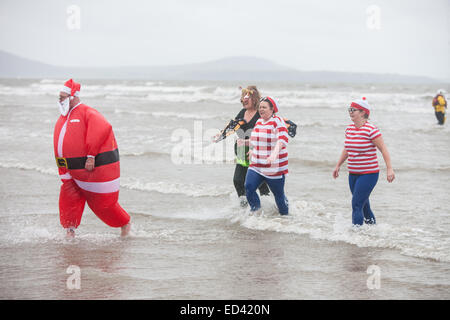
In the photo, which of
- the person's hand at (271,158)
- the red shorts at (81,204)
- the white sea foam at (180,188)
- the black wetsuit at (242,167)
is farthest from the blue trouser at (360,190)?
the white sea foam at (180,188)

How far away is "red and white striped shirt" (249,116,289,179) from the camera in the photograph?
6340 mm

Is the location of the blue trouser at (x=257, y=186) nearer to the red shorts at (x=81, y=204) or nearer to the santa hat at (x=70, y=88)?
the red shorts at (x=81, y=204)

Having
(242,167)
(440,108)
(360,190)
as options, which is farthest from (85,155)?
(440,108)

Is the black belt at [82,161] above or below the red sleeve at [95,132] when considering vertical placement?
below

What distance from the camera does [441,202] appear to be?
7879mm

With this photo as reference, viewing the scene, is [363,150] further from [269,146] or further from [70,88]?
[70,88]

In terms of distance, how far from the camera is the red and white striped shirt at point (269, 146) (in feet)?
20.8

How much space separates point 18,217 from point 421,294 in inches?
204

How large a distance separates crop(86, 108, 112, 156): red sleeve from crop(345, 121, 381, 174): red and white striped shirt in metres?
2.73

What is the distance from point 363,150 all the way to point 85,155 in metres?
3.06

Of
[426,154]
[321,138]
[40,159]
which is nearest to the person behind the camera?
[40,159]
